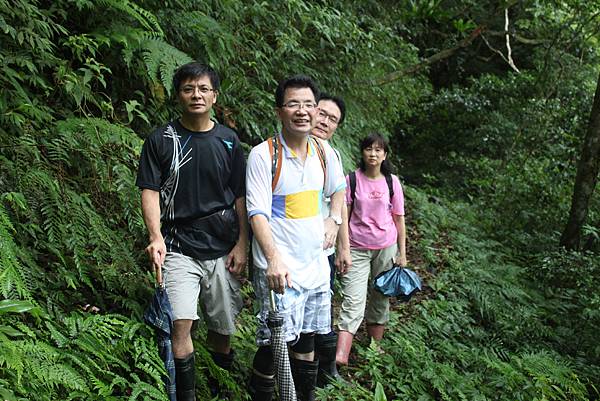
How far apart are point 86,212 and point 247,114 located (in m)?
2.80

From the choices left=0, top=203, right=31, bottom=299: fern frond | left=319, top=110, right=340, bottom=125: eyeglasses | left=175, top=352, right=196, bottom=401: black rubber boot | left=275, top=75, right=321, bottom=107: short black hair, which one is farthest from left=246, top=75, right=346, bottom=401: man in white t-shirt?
left=0, top=203, right=31, bottom=299: fern frond

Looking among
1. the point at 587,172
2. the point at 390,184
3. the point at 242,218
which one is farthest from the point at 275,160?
the point at 587,172

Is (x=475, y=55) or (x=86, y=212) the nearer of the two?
(x=86, y=212)

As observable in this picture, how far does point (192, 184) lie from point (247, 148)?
9.31 ft

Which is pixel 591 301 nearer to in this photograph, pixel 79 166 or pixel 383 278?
pixel 383 278

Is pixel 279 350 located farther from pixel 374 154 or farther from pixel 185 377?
pixel 374 154

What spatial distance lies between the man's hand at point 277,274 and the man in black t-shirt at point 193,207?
0.32 meters

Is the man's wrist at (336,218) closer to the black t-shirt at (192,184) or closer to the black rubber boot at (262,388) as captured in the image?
the black t-shirt at (192,184)

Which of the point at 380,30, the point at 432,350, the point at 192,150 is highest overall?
the point at 380,30

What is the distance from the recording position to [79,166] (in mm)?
4340

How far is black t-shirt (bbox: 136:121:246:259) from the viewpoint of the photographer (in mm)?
3259

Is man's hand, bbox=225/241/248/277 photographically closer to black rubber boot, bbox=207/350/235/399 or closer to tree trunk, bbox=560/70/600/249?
black rubber boot, bbox=207/350/235/399

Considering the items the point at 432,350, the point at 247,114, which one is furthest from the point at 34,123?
the point at 432,350

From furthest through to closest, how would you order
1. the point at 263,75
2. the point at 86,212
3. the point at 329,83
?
the point at 329,83
the point at 263,75
the point at 86,212
